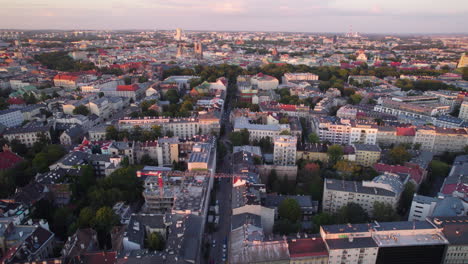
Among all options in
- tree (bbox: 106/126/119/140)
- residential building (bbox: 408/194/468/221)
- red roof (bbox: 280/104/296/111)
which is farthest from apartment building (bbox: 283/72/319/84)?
residential building (bbox: 408/194/468/221)

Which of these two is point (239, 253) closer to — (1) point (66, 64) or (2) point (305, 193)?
(2) point (305, 193)

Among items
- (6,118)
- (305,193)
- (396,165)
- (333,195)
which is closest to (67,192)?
(305,193)

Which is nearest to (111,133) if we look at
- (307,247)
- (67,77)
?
(307,247)

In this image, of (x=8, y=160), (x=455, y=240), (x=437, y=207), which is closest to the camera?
(x=455, y=240)

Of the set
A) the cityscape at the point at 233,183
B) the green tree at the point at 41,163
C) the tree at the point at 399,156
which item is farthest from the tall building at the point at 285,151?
the green tree at the point at 41,163

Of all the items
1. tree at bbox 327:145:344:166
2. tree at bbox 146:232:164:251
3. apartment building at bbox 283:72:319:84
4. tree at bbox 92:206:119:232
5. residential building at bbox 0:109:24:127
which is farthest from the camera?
apartment building at bbox 283:72:319:84

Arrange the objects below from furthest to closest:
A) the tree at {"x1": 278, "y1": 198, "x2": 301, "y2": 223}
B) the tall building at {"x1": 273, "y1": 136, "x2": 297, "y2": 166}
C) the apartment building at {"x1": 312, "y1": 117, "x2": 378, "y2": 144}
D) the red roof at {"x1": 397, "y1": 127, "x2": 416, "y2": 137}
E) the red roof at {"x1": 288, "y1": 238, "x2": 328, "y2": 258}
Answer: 1. the apartment building at {"x1": 312, "y1": 117, "x2": 378, "y2": 144}
2. the red roof at {"x1": 397, "y1": 127, "x2": 416, "y2": 137}
3. the tall building at {"x1": 273, "y1": 136, "x2": 297, "y2": 166}
4. the tree at {"x1": 278, "y1": 198, "x2": 301, "y2": 223}
5. the red roof at {"x1": 288, "y1": 238, "x2": 328, "y2": 258}

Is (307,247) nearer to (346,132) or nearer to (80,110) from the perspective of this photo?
(346,132)

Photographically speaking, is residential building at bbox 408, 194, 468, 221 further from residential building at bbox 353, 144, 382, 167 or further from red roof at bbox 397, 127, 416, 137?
red roof at bbox 397, 127, 416, 137

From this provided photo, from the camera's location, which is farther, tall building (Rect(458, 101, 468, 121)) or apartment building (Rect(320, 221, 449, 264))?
tall building (Rect(458, 101, 468, 121))
